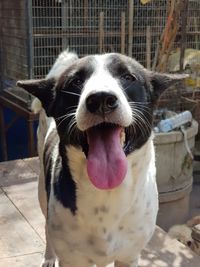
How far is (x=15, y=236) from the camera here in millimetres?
3297

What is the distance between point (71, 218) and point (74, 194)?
110 mm

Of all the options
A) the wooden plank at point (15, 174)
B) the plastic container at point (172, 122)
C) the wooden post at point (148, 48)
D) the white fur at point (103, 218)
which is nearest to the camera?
the white fur at point (103, 218)

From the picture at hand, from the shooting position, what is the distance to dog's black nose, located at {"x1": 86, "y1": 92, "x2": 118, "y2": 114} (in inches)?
68.3

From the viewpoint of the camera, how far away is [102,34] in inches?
233

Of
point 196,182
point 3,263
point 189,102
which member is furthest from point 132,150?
point 196,182

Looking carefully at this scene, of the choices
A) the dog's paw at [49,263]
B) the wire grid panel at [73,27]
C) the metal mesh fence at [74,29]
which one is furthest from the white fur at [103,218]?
the wire grid panel at [73,27]

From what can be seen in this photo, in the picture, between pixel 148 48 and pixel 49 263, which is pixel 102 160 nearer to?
pixel 49 263

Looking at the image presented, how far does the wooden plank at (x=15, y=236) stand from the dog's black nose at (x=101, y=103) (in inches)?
64.5

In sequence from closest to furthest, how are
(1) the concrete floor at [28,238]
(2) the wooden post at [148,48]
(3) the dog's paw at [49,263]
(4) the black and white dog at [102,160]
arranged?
(4) the black and white dog at [102,160]
(3) the dog's paw at [49,263]
(1) the concrete floor at [28,238]
(2) the wooden post at [148,48]

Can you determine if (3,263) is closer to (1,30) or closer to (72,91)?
(72,91)

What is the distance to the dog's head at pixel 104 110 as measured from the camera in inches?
70.2

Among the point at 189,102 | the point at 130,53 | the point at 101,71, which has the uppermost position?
the point at 101,71

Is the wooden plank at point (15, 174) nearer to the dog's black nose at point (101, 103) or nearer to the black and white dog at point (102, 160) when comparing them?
the black and white dog at point (102, 160)

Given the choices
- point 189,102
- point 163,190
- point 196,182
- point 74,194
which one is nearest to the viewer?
point 74,194
